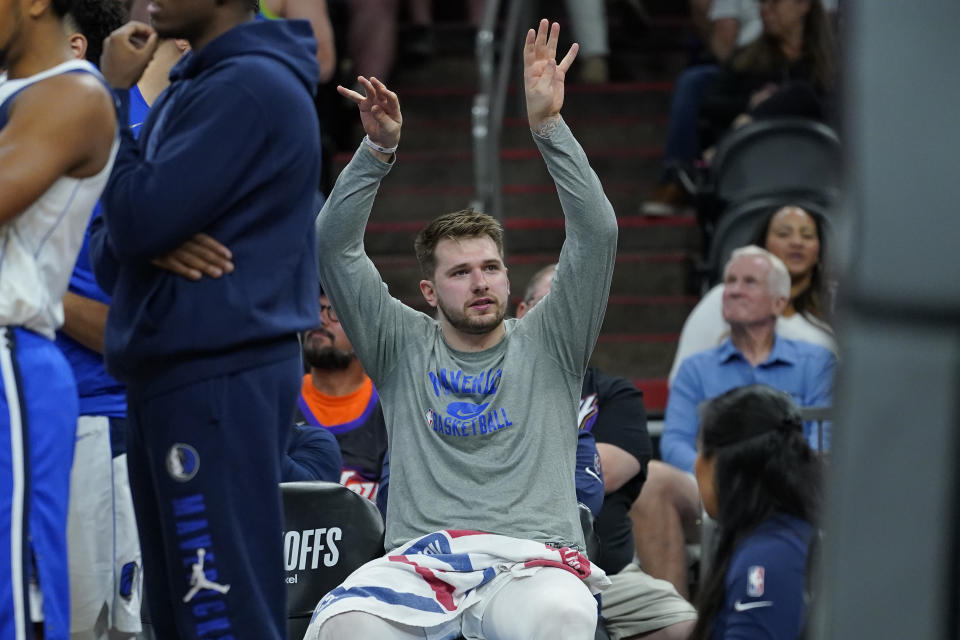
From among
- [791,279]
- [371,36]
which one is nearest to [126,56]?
[791,279]

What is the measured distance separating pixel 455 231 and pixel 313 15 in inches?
127

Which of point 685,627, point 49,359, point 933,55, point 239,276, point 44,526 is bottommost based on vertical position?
point 685,627

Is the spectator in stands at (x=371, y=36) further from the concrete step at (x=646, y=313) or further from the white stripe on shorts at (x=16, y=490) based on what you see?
the white stripe on shorts at (x=16, y=490)

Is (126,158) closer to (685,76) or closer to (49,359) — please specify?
(49,359)

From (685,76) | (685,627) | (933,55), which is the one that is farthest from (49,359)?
(685,76)

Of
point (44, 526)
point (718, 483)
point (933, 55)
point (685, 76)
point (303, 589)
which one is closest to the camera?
point (933, 55)

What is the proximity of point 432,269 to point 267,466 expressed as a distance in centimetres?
151

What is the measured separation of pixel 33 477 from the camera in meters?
2.12

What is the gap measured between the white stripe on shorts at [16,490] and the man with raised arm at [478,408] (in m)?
1.10

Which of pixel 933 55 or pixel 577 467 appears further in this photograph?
pixel 577 467

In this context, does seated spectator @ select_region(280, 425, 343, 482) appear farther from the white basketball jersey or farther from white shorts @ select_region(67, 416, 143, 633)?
the white basketball jersey

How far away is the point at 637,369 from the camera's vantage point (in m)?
7.42

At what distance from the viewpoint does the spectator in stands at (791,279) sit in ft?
19.5

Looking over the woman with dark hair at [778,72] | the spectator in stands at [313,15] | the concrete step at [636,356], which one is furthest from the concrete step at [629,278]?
the spectator in stands at [313,15]
